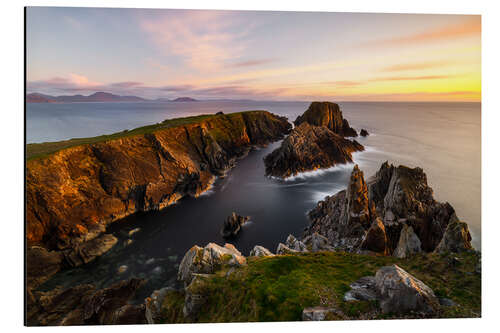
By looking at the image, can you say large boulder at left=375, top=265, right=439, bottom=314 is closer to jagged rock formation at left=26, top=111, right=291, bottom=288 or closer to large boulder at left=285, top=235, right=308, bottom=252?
large boulder at left=285, top=235, right=308, bottom=252

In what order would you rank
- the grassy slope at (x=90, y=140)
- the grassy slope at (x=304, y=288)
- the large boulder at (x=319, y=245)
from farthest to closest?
1. the grassy slope at (x=90, y=140)
2. the large boulder at (x=319, y=245)
3. the grassy slope at (x=304, y=288)

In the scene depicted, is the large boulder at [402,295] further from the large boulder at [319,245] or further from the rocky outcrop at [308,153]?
the rocky outcrop at [308,153]

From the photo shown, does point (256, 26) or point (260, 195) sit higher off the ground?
point (256, 26)

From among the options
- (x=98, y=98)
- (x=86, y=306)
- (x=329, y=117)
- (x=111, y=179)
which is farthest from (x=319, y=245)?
(x=329, y=117)

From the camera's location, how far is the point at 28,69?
10805mm

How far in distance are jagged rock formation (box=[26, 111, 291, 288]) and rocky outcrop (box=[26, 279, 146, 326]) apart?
1.89 meters

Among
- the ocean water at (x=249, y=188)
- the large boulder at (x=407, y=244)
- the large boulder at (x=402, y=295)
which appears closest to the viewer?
the large boulder at (x=402, y=295)

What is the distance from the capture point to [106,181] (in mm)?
26469

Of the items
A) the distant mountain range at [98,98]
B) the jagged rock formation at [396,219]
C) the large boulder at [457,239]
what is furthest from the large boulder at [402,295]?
the distant mountain range at [98,98]

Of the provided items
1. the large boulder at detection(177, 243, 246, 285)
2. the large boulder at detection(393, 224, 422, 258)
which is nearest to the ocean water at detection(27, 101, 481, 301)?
the large boulder at detection(393, 224, 422, 258)

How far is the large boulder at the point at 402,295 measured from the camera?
24.2ft

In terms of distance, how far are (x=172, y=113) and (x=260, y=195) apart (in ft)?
39.3
